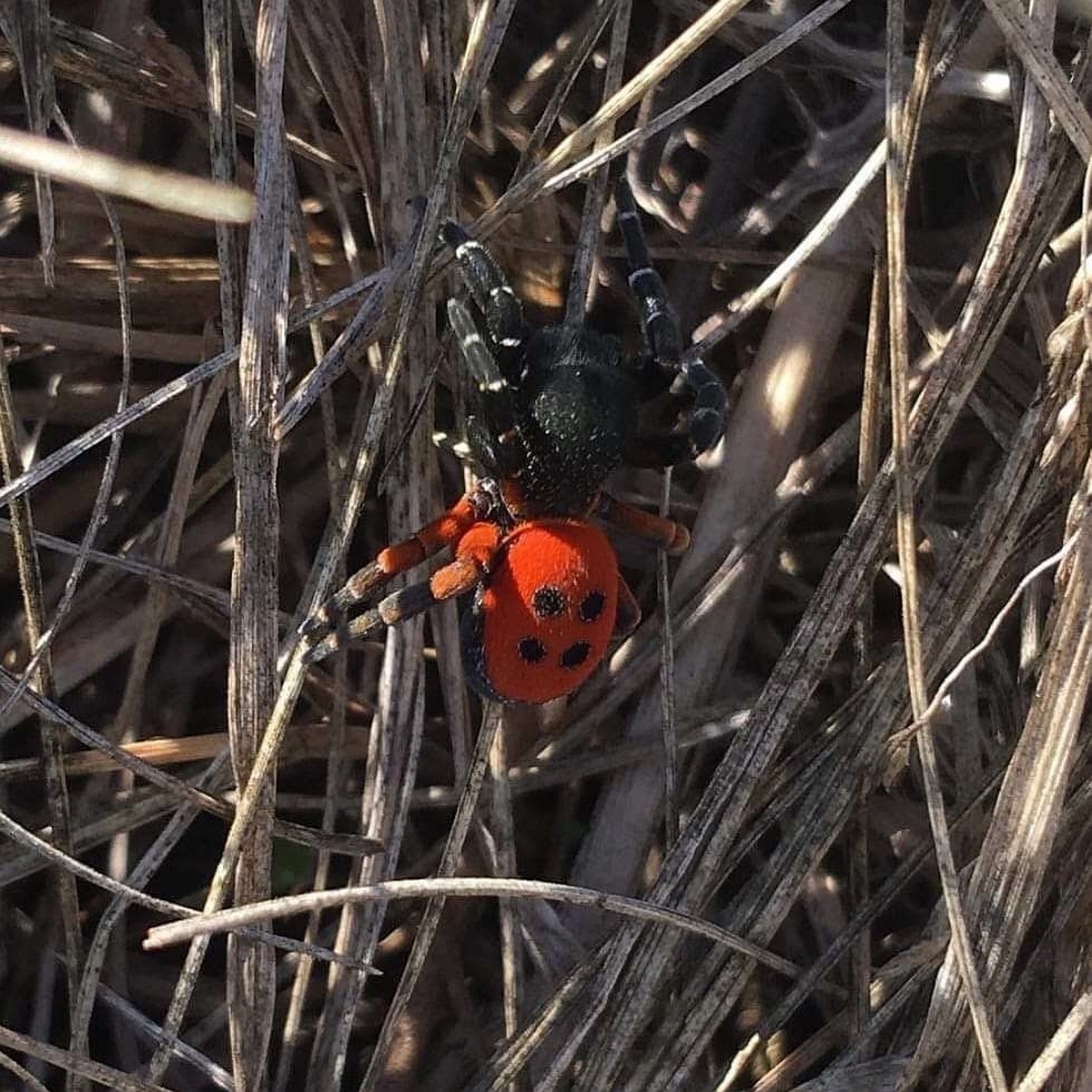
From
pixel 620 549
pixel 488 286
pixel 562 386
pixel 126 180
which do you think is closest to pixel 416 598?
pixel 562 386

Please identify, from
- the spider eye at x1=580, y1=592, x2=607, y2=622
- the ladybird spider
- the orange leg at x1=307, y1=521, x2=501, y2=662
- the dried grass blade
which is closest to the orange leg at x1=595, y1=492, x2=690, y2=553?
the ladybird spider

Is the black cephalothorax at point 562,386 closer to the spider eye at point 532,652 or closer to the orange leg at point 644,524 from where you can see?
the orange leg at point 644,524

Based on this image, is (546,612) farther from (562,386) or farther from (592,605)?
(562,386)

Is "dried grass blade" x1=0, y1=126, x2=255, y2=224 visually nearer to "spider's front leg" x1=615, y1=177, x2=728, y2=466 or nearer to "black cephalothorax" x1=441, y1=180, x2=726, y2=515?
"black cephalothorax" x1=441, y1=180, x2=726, y2=515

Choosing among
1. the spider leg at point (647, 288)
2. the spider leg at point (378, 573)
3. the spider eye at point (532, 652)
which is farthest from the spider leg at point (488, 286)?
the spider eye at point (532, 652)

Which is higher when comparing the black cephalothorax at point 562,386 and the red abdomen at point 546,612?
the black cephalothorax at point 562,386

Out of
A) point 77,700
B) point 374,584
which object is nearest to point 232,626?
point 374,584
